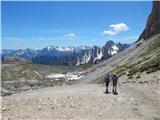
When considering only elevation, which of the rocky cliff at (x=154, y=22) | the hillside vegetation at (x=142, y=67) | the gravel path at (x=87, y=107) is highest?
the rocky cliff at (x=154, y=22)

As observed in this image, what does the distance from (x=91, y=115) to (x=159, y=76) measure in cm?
2665

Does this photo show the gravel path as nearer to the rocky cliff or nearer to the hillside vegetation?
the hillside vegetation

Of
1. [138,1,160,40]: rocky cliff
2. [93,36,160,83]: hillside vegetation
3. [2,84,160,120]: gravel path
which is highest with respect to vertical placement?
[138,1,160,40]: rocky cliff

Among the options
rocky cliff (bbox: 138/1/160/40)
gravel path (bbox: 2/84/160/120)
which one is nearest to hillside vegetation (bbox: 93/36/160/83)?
gravel path (bbox: 2/84/160/120)

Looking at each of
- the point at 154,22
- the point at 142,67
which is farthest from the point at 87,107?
the point at 154,22

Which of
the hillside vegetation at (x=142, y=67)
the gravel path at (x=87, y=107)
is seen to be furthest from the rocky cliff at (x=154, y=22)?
the gravel path at (x=87, y=107)

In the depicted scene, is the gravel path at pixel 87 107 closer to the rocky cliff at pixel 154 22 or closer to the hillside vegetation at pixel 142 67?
the hillside vegetation at pixel 142 67

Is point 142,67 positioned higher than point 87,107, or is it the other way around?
point 142,67

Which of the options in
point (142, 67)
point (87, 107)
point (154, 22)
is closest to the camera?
point (87, 107)

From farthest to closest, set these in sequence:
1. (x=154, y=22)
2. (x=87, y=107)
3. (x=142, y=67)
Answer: (x=154, y=22) < (x=142, y=67) < (x=87, y=107)

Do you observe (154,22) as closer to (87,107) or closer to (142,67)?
(142,67)

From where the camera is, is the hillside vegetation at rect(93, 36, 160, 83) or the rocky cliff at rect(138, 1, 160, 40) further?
the rocky cliff at rect(138, 1, 160, 40)

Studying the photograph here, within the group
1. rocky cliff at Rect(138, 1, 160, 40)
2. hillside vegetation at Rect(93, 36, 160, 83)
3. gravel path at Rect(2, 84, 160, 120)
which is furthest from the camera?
rocky cliff at Rect(138, 1, 160, 40)

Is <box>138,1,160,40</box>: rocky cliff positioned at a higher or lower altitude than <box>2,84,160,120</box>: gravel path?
higher
